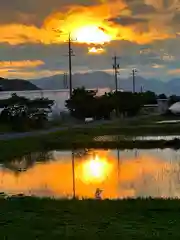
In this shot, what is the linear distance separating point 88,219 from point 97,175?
9.73 meters

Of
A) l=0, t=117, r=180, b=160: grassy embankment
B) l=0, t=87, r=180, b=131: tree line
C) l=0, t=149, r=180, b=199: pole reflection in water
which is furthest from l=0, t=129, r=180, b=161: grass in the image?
l=0, t=87, r=180, b=131: tree line

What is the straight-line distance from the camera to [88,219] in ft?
28.5

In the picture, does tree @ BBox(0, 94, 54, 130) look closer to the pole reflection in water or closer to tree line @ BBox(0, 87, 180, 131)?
tree line @ BBox(0, 87, 180, 131)

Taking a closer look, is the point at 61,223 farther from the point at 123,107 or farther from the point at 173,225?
the point at 123,107

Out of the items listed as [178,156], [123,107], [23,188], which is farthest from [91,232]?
[123,107]

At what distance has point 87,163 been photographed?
22891 mm

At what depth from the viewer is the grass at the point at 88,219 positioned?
24.4 ft

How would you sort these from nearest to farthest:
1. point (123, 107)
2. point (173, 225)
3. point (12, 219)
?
point (173, 225) < point (12, 219) < point (123, 107)

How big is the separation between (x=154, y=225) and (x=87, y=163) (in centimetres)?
1478

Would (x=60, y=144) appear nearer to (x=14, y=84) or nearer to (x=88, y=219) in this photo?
(x=88, y=219)

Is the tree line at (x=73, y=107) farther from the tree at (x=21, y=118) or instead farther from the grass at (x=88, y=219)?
the grass at (x=88, y=219)

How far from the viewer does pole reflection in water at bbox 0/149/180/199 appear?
14391mm

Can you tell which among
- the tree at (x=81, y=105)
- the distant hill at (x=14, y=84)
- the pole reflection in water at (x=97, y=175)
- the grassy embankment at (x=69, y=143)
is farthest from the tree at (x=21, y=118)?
the distant hill at (x=14, y=84)

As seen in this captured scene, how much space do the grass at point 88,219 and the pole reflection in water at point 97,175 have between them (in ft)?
10.1
